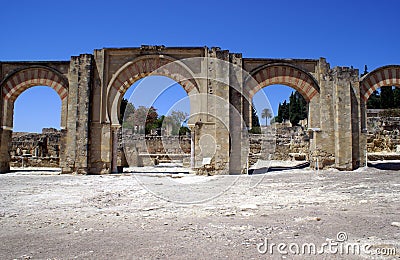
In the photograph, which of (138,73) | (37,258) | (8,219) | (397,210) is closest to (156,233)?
(37,258)

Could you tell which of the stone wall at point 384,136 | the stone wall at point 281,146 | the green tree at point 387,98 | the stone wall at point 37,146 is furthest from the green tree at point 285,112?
the stone wall at point 37,146

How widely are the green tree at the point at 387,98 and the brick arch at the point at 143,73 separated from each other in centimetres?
2471

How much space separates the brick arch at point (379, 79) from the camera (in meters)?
9.32

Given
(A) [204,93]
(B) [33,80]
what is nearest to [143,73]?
(A) [204,93]

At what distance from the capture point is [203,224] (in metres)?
3.20

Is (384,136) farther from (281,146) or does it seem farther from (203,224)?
(203,224)

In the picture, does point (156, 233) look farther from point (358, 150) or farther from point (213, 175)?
point (358, 150)

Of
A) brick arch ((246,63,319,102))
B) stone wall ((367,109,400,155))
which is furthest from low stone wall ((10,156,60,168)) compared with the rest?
stone wall ((367,109,400,155))

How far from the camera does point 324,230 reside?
2.83m

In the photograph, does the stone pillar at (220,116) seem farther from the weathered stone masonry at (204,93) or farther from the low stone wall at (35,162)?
the low stone wall at (35,162)

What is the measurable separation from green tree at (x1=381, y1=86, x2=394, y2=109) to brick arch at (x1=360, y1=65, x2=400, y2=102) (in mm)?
20875

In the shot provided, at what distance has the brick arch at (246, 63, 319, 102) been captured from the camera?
9367mm

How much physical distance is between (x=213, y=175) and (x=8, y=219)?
5985 millimetres

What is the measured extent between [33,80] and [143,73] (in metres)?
3.44
